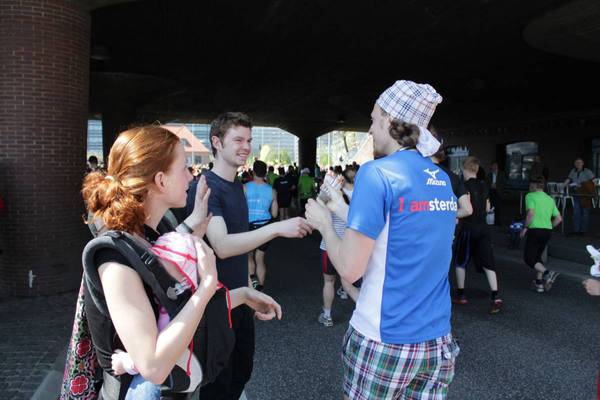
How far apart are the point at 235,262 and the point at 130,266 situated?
150 centimetres

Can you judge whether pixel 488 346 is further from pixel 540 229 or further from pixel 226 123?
pixel 226 123

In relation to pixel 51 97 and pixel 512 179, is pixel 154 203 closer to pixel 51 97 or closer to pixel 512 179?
pixel 51 97

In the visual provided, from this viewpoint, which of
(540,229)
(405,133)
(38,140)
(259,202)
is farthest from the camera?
(540,229)

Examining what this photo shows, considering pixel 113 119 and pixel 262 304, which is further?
pixel 113 119

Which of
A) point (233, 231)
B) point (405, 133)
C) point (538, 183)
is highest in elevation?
point (405, 133)

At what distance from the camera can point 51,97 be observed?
6.89 metres

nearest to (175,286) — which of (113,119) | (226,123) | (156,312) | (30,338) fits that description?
(156,312)

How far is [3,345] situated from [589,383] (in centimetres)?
566

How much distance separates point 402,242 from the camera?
6.53 ft

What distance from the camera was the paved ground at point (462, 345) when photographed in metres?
4.00

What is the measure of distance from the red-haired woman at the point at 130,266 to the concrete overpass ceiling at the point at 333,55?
9.68 metres

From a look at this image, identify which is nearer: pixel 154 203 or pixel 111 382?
pixel 111 382

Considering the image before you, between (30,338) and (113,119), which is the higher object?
(113,119)

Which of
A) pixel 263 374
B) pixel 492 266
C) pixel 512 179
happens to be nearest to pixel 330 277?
pixel 263 374
